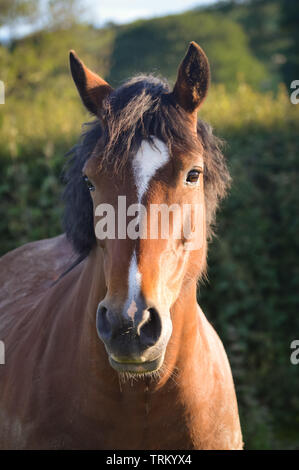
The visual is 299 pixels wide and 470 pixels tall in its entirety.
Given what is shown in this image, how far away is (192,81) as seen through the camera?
6.91 feet

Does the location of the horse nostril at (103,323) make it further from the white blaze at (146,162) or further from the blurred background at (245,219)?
the blurred background at (245,219)

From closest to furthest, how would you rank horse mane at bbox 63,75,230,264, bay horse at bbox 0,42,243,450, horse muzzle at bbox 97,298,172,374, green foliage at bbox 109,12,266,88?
horse muzzle at bbox 97,298,172,374, bay horse at bbox 0,42,243,450, horse mane at bbox 63,75,230,264, green foliage at bbox 109,12,266,88

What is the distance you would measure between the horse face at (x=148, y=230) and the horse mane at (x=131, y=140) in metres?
0.04

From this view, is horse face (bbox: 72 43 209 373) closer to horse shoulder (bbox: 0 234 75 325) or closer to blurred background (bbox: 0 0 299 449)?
horse shoulder (bbox: 0 234 75 325)

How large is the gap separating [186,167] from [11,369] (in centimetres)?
144

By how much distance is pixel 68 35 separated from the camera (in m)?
11.5

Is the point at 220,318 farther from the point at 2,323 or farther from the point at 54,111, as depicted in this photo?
the point at 54,111

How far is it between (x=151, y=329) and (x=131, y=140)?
2.49ft

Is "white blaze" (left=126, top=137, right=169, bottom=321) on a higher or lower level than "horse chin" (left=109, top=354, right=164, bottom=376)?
higher

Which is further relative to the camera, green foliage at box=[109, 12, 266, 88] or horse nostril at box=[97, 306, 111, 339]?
green foliage at box=[109, 12, 266, 88]

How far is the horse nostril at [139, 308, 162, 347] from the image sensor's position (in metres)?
1.60

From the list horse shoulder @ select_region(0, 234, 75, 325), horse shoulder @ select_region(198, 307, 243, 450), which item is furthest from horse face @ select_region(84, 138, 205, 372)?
horse shoulder @ select_region(0, 234, 75, 325)

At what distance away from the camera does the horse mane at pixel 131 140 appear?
190 cm
